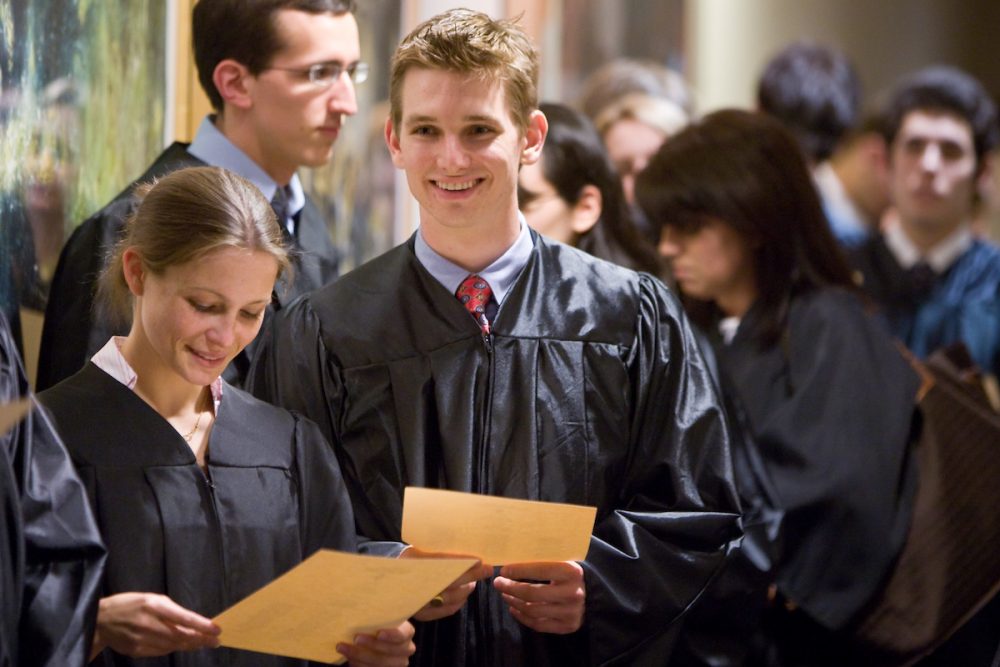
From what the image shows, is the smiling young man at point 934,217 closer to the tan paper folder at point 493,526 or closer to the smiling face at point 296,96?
the smiling face at point 296,96

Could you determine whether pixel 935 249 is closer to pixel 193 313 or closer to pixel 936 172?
pixel 936 172

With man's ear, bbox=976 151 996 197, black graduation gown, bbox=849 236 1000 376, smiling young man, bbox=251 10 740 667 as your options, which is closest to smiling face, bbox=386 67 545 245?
smiling young man, bbox=251 10 740 667

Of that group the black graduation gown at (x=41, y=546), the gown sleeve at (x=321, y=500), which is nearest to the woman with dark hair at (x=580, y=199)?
the gown sleeve at (x=321, y=500)

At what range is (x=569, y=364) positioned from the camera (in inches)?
128

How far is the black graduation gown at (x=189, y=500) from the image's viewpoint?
2.72 meters

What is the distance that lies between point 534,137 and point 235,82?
0.97m

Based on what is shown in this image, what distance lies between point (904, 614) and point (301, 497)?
6.22ft

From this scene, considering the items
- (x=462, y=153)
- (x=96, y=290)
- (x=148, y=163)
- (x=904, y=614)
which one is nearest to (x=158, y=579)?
(x=96, y=290)

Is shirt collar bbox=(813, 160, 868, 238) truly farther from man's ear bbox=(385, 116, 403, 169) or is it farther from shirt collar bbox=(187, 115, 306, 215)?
man's ear bbox=(385, 116, 403, 169)

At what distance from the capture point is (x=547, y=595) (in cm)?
303

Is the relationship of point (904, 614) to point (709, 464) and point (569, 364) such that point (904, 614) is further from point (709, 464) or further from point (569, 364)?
point (569, 364)

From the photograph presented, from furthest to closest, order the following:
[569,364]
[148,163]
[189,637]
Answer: [148,163], [569,364], [189,637]

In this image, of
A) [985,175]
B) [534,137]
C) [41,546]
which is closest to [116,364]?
[41,546]

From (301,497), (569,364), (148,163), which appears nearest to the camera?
(301,497)
